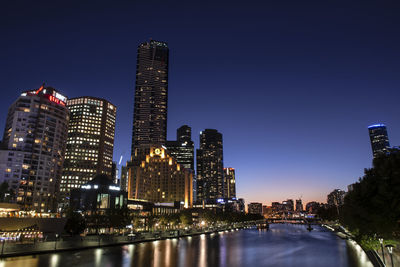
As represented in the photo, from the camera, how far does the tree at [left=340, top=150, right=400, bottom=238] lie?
28.3m

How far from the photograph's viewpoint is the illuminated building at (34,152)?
169875mm

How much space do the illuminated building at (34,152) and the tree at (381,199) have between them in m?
182

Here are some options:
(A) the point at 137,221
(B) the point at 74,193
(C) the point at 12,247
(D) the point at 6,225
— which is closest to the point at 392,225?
(C) the point at 12,247

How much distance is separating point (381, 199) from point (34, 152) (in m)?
192

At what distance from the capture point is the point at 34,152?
7092 inches

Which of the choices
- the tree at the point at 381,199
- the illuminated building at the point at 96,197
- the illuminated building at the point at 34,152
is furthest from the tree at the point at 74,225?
the tree at the point at 381,199

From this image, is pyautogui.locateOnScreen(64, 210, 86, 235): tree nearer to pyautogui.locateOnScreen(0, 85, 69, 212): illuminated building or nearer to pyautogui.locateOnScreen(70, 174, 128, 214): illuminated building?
pyautogui.locateOnScreen(70, 174, 128, 214): illuminated building

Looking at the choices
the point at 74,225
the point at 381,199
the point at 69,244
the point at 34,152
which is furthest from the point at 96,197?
the point at 381,199

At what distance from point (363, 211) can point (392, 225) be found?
2.98 meters

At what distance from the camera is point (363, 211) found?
110ft

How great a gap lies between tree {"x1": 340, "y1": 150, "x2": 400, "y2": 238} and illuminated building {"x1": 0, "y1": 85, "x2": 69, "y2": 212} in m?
182

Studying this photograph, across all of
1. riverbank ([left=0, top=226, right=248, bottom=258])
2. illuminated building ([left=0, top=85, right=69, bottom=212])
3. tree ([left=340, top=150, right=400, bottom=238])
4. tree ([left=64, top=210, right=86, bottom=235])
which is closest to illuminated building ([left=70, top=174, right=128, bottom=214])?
illuminated building ([left=0, top=85, right=69, bottom=212])

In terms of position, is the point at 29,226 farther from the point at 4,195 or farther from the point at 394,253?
the point at 394,253

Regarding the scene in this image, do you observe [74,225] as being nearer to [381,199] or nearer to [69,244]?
[69,244]
